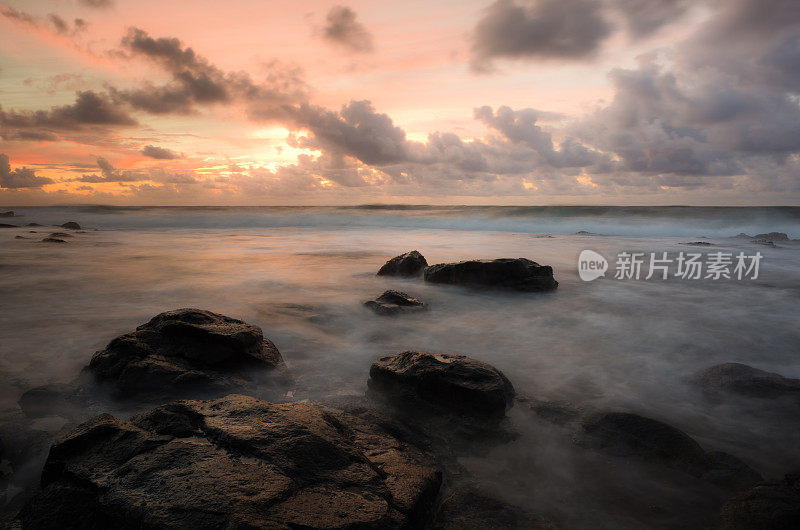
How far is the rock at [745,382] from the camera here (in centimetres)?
362

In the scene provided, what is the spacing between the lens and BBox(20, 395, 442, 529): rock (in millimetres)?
1697

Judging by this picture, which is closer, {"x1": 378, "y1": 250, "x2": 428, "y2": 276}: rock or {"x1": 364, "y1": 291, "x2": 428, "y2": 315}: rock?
{"x1": 364, "y1": 291, "x2": 428, "y2": 315}: rock

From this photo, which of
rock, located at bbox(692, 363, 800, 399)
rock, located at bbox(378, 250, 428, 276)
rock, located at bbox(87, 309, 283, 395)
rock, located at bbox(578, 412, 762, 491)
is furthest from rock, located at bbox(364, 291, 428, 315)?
rock, located at bbox(692, 363, 800, 399)

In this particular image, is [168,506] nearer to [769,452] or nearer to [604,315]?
[769,452]

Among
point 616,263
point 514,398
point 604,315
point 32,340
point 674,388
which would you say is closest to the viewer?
point 514,398

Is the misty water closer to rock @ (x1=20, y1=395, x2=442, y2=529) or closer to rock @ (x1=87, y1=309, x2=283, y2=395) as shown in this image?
rock @ (x1=87, y1=309, x2=283, y2=395)

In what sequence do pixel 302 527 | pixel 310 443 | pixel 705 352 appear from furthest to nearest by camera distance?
pixel 705 352 → pixel 310 443 → pixel 302 527

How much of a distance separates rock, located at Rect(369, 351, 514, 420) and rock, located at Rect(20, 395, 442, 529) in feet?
2.92

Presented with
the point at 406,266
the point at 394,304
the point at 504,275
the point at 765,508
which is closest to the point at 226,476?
the point at 765,508

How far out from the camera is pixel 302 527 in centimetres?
165

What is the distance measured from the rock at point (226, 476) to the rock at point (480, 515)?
10 centimetres

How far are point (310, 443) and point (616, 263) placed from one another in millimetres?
12242

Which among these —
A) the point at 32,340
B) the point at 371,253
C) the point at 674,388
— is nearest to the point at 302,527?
the point at 674,388

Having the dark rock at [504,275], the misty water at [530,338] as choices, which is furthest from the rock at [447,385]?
the dark rock at [504,275]
